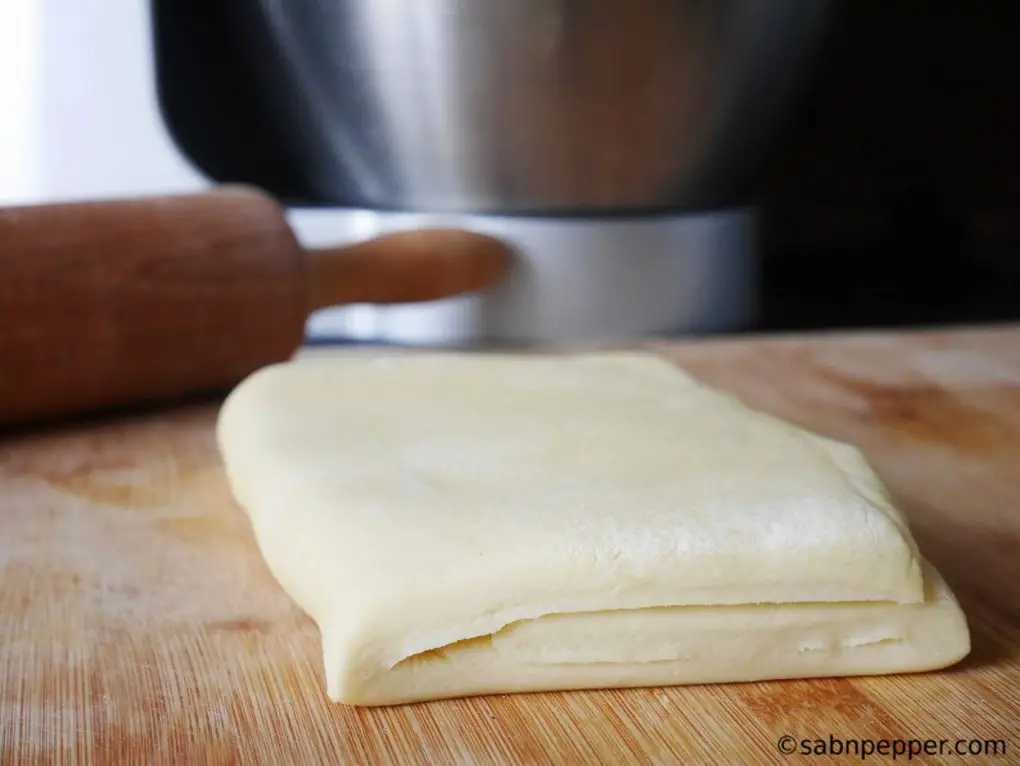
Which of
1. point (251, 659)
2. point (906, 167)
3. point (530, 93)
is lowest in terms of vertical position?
point (906, 167)

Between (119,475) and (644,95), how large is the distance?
707 mm

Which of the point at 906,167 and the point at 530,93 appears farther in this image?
the point at 906,167

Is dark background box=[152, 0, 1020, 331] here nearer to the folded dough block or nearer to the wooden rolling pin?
the wooden rolling pin

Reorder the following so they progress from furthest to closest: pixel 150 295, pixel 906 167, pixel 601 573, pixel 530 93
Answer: pixel 906 167, pixel 530 93, pixel 150 295, pixel 601 573

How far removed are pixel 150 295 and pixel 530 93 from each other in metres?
0.47

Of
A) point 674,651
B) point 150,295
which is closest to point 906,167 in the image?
point 150,295

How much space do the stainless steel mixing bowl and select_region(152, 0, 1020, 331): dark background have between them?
0.58 metres

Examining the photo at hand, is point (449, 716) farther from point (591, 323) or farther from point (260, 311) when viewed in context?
point (591, 323)

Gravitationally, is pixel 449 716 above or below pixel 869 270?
above

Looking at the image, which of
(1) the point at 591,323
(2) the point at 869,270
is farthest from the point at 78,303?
(2) the point at 869,270

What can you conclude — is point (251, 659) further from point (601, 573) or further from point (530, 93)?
point (530, 93)

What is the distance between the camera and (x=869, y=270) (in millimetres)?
2041

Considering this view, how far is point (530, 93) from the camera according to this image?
Result: 128 centimetres

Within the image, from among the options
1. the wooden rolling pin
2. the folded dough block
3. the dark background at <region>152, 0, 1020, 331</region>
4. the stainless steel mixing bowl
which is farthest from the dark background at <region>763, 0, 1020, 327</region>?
the folded dough block
